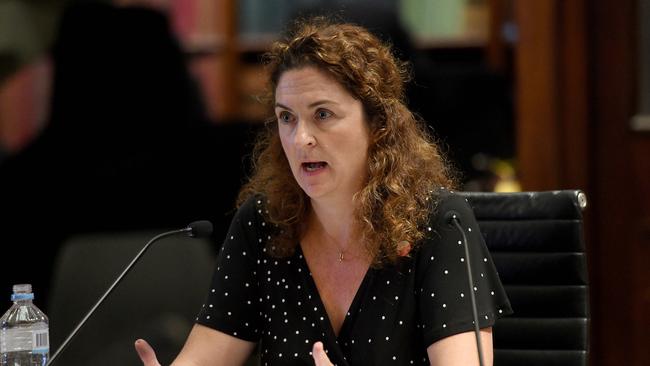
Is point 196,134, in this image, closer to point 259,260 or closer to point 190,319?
point 190,319

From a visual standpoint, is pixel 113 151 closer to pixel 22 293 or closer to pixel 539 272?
pixel 22 293

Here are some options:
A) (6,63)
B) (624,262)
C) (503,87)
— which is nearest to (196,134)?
(6,63)

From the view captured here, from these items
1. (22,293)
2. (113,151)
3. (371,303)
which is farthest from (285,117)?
(113,151)

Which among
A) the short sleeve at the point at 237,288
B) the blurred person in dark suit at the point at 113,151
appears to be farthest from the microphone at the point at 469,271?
the blurred person in dark suit at the point at 113,151

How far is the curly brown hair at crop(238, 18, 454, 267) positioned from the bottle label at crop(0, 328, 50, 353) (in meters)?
0.51

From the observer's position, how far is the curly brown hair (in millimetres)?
2193

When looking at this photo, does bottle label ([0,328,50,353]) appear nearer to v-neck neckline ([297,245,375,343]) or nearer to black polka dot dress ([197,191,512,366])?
black polka dot dress ([197,191,512,366])

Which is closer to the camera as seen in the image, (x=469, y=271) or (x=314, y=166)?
(x=469, y=271)

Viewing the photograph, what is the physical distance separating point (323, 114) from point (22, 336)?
2.41 ft

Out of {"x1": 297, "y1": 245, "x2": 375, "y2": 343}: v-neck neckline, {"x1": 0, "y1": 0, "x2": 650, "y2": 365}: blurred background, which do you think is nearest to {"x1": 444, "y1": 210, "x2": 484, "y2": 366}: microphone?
{"x1": 297, "y1": 245, "x2": 375, "y2": 343}: v-neck neckline

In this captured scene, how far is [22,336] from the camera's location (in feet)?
7.15

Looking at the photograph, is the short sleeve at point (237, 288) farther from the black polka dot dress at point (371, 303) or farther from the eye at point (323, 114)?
the eye at point (323, 114)

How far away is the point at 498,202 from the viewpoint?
2.41 m

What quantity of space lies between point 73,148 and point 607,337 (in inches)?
84.4
